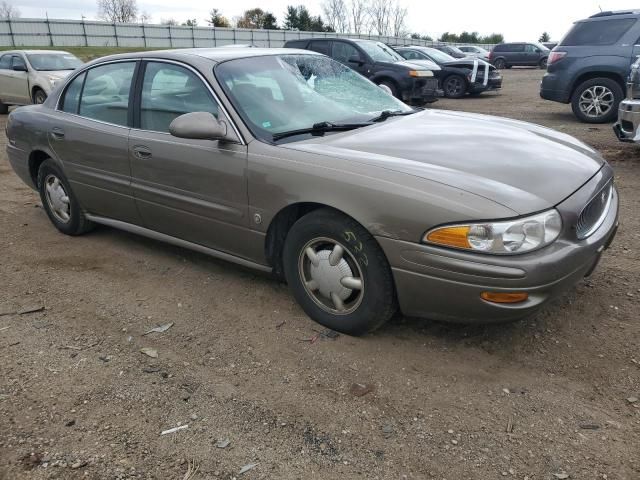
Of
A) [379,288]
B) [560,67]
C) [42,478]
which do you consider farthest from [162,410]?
[560,67]

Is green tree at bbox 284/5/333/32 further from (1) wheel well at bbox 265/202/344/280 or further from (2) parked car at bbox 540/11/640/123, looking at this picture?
(1) wheel well at bbox 265/202/344/280

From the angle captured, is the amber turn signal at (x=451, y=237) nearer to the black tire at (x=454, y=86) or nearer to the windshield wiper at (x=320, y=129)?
the windshield wiper at (x=320, y=129)

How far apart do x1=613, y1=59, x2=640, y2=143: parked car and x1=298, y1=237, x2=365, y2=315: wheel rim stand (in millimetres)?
4831

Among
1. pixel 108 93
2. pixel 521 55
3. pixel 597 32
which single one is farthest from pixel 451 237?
pixel 521 55

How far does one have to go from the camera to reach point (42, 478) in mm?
2211

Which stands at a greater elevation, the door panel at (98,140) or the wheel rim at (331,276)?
the door panel at (98,140)

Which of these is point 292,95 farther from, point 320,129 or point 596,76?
point 596,76

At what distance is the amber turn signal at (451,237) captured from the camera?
8.43 feet

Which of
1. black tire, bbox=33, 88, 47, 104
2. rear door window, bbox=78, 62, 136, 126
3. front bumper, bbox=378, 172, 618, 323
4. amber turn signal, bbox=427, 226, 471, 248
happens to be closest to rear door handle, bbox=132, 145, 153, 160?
rear door window, bbox=78, 62, 136, 126

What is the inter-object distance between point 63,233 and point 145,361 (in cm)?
259

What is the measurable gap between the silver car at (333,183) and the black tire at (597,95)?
22.3 ft

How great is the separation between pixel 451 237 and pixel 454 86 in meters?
14.9

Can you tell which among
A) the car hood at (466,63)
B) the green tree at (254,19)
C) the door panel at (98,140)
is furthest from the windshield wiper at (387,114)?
the green tree at (254,19)

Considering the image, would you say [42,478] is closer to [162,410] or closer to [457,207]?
[162,410]
